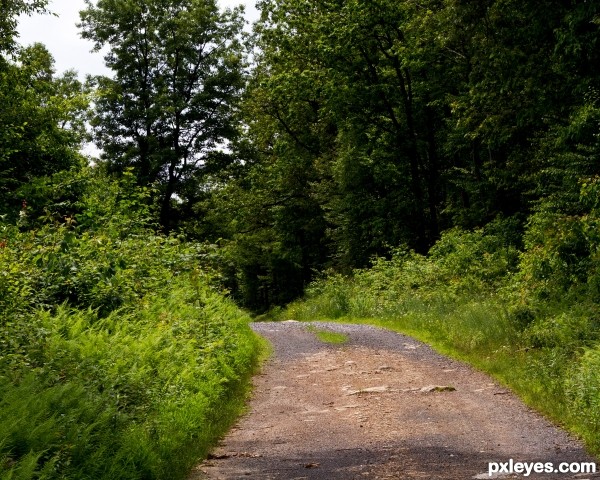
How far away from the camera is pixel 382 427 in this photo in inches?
335

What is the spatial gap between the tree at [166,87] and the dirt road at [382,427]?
25.0 metres

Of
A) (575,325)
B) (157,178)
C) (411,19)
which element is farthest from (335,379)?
(157,178)

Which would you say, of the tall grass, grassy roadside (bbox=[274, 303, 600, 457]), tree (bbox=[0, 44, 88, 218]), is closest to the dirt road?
grassy roadside (bbox=[274, 303, 600, 457])

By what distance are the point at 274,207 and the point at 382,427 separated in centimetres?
3225

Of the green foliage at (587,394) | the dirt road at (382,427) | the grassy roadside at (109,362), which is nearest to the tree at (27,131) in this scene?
the grassy roadside at (109,362)

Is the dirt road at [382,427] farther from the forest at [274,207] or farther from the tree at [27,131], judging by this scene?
the tree at [27,131]

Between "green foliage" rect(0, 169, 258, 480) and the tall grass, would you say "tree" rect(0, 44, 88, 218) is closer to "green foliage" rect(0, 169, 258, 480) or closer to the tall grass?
"green foliage" rect(0, 169, 258, 480)

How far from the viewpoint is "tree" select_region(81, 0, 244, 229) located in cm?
3559

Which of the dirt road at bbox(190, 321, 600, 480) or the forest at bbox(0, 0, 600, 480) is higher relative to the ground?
the forest at bbox(0, 0, 600, 480)

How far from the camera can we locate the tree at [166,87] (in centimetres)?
3559

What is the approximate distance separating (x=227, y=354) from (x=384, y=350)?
4225mm

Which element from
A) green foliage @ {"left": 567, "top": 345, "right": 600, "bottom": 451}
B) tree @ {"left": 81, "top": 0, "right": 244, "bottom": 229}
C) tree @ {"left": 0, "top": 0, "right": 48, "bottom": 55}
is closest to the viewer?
green foliage @ {"left": 567, "top": 345, "right": 600, "bottom": 451}

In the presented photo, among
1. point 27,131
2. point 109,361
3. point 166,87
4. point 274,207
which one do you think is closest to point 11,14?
point 27,131

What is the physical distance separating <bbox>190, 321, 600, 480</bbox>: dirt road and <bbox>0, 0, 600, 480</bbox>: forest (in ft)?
1.51
